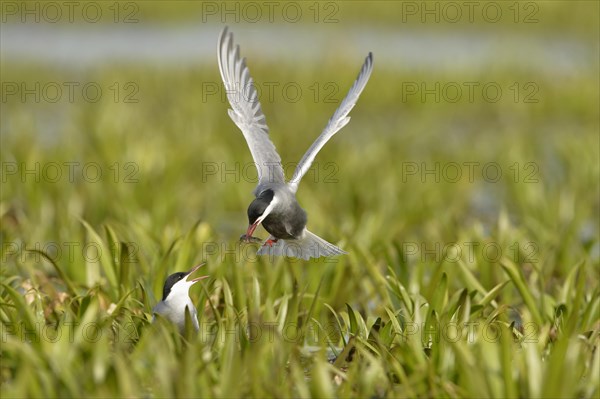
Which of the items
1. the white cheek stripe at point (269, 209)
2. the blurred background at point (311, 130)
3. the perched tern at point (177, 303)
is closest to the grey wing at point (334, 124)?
the white cheek stripe at point (269, 209)

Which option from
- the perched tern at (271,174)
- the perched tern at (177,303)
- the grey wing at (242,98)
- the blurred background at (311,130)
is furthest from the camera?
the blurred background at (311,130)

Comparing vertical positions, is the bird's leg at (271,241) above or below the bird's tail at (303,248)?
above

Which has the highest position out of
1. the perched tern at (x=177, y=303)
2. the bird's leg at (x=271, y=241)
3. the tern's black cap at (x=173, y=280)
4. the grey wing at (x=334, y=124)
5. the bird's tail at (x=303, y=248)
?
the grey wing at (x=334, y=124)

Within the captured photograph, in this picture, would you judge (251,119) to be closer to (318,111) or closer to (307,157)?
(307,157)

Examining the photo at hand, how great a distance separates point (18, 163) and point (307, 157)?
4137 millimetres

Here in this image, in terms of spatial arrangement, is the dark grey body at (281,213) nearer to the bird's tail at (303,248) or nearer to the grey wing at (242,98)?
the bird's tail at (303,248)

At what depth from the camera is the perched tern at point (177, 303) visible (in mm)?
3865

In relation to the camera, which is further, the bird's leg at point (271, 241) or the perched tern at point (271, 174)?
the bird's leg at point (271, 241)

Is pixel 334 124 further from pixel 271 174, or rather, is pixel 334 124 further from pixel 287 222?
pixel 287 222

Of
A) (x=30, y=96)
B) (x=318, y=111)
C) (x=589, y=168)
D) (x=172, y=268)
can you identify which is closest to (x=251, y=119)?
(x=172, y=268)

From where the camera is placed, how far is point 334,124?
416 cm

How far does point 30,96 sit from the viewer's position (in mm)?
13086

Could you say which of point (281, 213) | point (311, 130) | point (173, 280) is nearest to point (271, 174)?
→ point (281, 213)

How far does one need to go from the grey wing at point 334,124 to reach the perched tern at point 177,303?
1.69 ft
